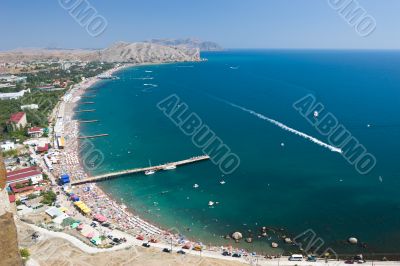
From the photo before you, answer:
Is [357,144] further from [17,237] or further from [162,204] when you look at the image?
[17,237]

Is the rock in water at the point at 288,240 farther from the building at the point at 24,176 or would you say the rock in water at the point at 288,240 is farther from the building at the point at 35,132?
the building at the point at 35,132

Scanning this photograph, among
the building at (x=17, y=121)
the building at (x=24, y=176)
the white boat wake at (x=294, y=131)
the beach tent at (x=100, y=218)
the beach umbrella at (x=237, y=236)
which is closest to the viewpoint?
the beach umbrella at (x=237, y=236)

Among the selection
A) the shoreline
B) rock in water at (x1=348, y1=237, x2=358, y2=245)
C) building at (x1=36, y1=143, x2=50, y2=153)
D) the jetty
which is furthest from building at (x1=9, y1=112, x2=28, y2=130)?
rock in water at (x1=348, y1=237, x2=358, y2=245)

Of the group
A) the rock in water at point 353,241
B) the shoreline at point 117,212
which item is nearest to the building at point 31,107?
the shoreline at point 117,212

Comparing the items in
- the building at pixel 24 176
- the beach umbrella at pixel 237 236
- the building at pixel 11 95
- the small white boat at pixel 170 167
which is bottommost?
the beach umbrella at pixel 237 236

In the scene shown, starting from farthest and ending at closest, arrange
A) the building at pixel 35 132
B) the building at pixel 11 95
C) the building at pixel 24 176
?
the building at pixel 11 95
the building at pixel 35 132
the building at pixel 24 176

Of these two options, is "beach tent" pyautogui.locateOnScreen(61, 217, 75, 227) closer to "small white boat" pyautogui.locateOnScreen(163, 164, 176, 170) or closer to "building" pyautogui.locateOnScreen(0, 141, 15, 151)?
"small white boat" pyautogui.locateOnScreen(163, 164, 176, 170)

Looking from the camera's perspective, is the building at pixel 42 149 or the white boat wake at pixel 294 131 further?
the white boat wake at pixel 294 131

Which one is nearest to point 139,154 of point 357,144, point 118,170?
point 118,170
